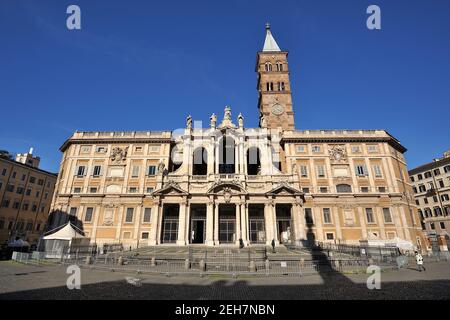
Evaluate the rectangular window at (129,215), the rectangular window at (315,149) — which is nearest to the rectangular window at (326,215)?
the rectangular window at (315,149)

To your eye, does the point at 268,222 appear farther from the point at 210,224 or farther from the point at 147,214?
the point at 147,214

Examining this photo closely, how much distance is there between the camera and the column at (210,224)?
1222 inches

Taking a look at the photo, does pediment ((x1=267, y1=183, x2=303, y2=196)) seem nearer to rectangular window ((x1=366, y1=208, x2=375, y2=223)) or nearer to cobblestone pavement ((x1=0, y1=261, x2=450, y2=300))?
rectangular window ((x1=366, y1=208, x2=375, y2=223))

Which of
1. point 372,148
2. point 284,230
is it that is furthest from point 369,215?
point 284,230

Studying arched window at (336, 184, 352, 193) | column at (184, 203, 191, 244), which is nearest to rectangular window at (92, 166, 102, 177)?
column at (184, 203, 191, 244)

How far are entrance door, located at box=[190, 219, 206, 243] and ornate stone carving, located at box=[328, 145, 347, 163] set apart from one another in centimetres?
Result: 2282

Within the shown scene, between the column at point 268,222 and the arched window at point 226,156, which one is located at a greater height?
the arched window at point 226,156

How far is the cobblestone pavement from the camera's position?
402 inches

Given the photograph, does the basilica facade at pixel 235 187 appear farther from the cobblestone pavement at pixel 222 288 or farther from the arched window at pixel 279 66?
the arched window at pixel 279 66

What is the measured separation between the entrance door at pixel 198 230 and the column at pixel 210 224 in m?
1.95

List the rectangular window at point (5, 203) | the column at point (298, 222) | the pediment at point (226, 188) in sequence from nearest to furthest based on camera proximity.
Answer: the column at point (298, 222), the pediment at point (226, 188), the rectangular window at point (5, 203)

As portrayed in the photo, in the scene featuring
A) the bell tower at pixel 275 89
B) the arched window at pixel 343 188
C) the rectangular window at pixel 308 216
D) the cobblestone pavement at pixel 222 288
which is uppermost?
the bell tower at pixel 275 89
